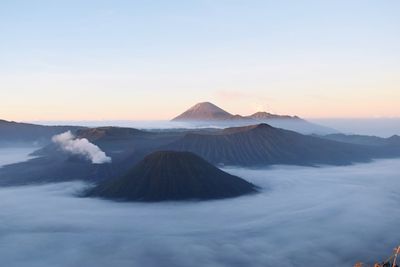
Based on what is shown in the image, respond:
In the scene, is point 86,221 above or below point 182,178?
below

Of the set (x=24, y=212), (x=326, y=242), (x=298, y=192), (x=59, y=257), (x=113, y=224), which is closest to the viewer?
(x=59, y=257)

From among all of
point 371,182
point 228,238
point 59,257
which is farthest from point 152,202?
point 371,182

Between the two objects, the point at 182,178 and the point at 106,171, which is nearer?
the point at 182,178

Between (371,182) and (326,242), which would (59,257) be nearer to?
(326,242)

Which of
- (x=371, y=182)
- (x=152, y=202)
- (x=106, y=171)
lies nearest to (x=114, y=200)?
(x=152, y=202)

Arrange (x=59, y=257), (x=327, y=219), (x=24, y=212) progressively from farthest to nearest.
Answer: (x=24, y=212) → (x=327, y=219) → (x=59, y=257)

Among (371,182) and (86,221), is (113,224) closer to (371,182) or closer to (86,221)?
(86,221)
